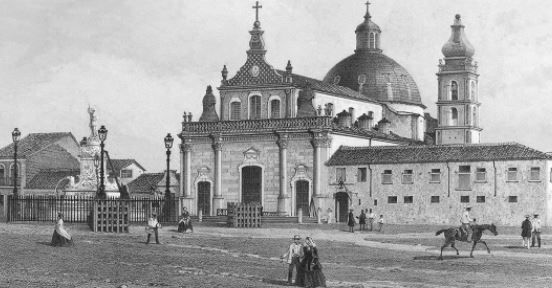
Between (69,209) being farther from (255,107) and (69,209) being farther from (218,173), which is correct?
(255,107)

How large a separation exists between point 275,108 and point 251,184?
526 centimetres

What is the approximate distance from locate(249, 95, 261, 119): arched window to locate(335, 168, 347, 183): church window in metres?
7.55

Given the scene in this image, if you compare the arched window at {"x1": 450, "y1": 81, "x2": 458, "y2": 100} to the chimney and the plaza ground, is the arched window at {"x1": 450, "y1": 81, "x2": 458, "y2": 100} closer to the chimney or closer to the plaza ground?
the chimney

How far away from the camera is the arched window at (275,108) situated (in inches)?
2822

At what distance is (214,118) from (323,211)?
36.3 ft

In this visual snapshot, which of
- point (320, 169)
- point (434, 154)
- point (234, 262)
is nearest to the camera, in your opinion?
point (234, 262)

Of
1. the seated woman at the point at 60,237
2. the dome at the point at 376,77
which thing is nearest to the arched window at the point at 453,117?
the dome at the point at 376,77

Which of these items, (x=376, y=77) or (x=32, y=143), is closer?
(x=376, y=77)

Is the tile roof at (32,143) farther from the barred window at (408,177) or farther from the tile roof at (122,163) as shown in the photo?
the barred window at (408,177)

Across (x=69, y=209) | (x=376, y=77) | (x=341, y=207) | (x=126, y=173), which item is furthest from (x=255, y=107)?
(x=126, y=173)

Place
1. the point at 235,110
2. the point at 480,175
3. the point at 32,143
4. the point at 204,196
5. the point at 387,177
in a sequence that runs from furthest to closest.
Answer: the point at 32,143 < the point at 235,110 < the point at 204,196 < the point at 387,177 < the point at 480,175

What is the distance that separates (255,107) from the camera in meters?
72.4

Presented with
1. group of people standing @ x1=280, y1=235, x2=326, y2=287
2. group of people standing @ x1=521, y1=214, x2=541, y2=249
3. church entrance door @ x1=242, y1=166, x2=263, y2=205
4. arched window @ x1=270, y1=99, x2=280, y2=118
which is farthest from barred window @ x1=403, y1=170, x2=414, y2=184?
group of people standing @ x1=280, y1=235, x2=326, y2=287

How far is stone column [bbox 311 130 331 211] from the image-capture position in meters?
67.9
